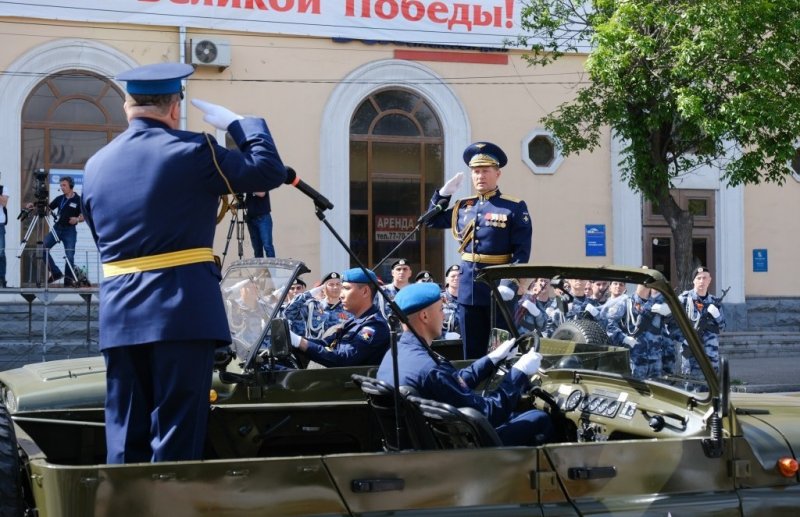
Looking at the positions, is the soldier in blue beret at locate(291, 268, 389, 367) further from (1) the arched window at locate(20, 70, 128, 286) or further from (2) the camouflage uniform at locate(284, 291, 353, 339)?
(1) the arched window at locate(20, 70, 128, 286)

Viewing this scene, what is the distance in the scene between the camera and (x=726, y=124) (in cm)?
1384

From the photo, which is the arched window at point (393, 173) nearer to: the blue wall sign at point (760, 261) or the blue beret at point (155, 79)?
the blue wall sign at point (760, 261)

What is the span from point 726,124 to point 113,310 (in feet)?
38.0

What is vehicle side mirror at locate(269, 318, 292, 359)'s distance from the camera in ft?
17.9

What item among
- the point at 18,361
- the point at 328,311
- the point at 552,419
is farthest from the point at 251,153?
the point at 18,361

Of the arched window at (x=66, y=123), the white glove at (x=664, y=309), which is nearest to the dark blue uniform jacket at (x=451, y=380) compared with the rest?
the white glove at (x=664, y=309)

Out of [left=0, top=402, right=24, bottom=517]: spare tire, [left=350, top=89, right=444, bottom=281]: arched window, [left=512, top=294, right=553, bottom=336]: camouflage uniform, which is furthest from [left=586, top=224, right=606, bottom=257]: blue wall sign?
[left=0, top=402, right=24, bottom=517]: spare tire

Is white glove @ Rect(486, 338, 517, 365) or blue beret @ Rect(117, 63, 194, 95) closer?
blue beret @ Rect(117, 63, 194, 95)

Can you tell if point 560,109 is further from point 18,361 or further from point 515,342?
point 515,342

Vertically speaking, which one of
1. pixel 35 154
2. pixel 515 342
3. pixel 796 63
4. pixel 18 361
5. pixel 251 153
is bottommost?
pixel 18 361

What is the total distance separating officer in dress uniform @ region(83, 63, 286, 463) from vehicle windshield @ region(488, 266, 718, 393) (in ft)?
4.30

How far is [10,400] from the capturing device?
18.1ft

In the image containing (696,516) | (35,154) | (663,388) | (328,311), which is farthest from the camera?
(35,154)

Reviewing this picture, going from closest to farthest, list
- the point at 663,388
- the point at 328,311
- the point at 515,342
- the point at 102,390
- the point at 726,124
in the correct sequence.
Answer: the point at 663,388 → the point at 515,342 → the point at 102,390 → the point at 328,311 → the point at 726,124
